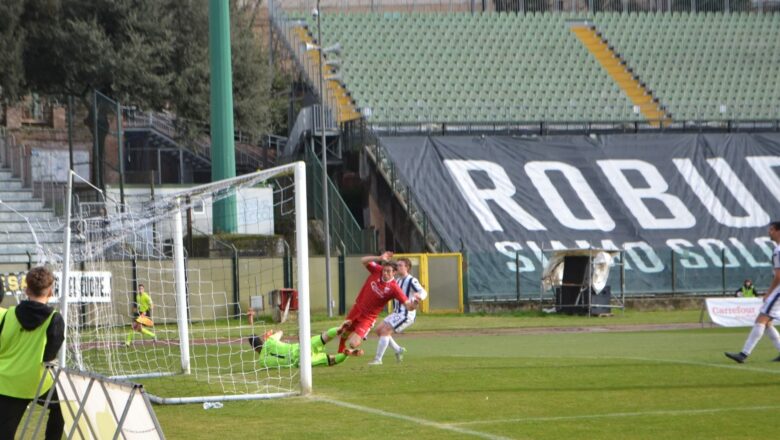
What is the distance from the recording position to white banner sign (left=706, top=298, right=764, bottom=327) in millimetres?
29297

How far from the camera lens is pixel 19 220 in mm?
37094

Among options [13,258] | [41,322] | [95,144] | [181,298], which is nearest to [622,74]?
[95,144]

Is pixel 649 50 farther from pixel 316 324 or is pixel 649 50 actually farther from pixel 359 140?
pixel 316 324

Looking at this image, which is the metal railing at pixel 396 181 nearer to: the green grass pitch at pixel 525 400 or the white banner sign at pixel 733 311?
the white banner sign at pixel 733 311

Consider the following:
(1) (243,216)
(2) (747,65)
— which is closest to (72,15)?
(1) (243,216)

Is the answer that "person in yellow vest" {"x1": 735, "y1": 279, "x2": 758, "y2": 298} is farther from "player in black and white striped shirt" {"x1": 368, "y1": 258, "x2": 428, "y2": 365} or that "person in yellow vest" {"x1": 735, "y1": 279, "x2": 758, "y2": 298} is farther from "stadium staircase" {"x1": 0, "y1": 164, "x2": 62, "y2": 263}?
"stadium staircase" {"x1": 0, "y1": 164, "x2": 62, "y2": 263}

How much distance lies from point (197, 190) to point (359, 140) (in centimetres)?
2859

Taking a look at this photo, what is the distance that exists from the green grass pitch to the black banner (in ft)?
62.1

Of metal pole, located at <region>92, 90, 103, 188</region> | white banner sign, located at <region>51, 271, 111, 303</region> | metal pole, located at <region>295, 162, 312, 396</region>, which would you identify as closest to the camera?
metal pole, located at <region>295, 162, 312, 396</region>

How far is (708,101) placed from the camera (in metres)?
50.9

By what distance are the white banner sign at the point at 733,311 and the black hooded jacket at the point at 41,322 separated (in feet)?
73.5

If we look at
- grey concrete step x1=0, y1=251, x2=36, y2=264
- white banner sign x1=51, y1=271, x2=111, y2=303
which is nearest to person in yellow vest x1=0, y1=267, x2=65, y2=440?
white banner sign x1=51, y1=271, x2=111, y2=303

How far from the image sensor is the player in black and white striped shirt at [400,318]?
741 inches

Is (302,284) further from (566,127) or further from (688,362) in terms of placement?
(566,127)
